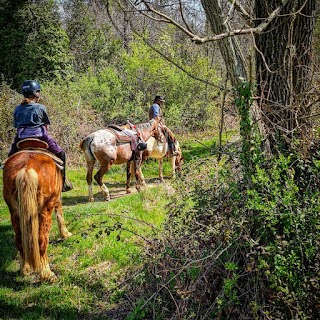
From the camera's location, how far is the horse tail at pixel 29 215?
4840mm

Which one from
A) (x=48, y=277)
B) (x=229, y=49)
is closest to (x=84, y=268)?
(x=48, y=277)

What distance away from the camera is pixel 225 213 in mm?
3514

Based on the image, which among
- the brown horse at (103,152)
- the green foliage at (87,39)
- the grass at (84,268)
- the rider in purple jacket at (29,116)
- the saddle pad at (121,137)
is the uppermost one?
the green foliage at (87,39)

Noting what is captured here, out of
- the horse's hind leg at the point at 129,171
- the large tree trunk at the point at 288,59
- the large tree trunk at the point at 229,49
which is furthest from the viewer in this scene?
the horse's hind leg at the point at 129,171

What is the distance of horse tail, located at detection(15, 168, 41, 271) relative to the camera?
4840 millimetres

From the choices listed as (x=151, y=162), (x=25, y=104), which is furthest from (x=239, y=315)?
(x=151, y=162)

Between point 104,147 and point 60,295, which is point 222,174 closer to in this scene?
point 60,295

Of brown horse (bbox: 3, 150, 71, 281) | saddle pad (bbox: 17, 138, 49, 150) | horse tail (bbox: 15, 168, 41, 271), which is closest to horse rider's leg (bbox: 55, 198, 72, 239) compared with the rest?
brown horse (bbox: 3, 150, 71, 281)

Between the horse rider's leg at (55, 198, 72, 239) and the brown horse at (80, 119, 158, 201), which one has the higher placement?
the brown horse at (80, 119, 158, 201)

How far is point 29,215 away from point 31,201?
0.19 metres

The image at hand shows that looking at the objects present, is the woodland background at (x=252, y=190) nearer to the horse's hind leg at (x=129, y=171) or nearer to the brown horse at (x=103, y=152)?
the brown horse at (x=103, y=152)

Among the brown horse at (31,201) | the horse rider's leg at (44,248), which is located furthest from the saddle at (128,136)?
the horse rider's leg at (44,248)

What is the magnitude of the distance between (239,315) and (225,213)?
914 millimetres

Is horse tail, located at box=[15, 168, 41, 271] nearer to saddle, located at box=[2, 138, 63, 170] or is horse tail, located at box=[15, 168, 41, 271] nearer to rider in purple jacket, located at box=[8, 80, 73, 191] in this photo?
saddle, located at box=[2, 138, 63, 170]
